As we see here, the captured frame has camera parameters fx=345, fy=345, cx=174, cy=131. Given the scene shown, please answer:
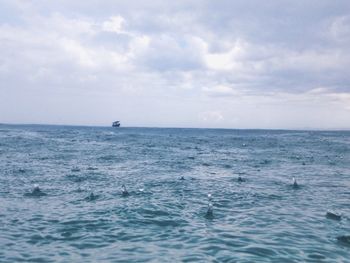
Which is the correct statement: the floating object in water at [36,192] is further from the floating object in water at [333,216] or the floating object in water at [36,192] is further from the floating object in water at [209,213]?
the floating object in water at [333,216]

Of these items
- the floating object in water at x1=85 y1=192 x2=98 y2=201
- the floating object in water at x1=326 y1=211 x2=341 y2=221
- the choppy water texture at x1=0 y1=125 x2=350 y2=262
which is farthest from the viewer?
the floating object in water at x1=85 y1=192 x2=98 y2=201

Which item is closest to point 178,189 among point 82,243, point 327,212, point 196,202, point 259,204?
point 196,202

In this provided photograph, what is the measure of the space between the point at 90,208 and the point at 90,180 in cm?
930

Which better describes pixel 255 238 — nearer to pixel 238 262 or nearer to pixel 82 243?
pixel 238 262

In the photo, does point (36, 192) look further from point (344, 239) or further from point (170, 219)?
point (344, 239)

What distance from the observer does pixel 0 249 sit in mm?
12258

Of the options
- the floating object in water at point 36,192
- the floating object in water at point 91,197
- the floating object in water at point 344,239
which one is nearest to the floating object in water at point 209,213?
the floating object in water at point 344,239

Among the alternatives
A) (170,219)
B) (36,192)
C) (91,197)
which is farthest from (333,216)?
(36,192)

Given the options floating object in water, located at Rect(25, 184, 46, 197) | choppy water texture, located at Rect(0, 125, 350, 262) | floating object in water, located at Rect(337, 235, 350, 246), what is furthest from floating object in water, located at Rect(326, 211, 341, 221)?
floating object in water, located at Rect(25, 184, 46, 197)

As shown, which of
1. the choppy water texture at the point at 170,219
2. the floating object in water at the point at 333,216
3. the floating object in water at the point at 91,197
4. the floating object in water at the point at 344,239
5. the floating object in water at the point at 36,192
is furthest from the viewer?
the floating object in water at the point at 36,192

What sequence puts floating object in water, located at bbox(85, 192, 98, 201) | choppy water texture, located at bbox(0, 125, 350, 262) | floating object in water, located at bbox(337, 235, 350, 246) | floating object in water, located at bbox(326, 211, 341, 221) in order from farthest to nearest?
floating object in water, located at bbox(85, 192, 98, 201) → floating object in water, located at bbox(326, 211, 341, 221) → floating object in water, located at bbox(337, 235, 350, 246) → choppy water texture, located at bbox(0, 125, 350, 262)

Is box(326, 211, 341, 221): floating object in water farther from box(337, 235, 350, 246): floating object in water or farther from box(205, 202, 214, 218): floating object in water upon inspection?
box(205, 202, 214, 218): floating object in water

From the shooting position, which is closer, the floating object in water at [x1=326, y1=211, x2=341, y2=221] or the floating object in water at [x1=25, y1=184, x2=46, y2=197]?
the floating object in water at [x1=326, y1=211, x2=341, y2=221]

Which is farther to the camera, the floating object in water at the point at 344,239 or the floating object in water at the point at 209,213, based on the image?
the floating object in water at the point at 209,213
